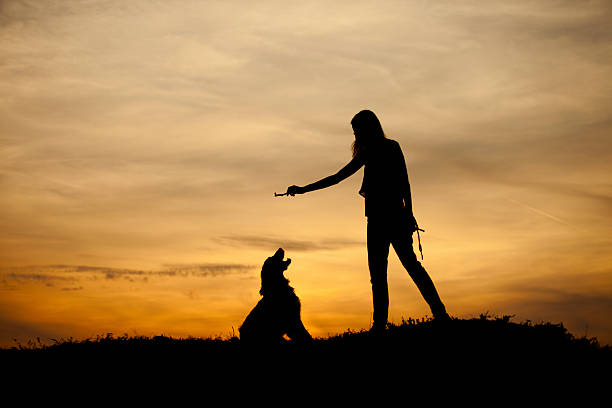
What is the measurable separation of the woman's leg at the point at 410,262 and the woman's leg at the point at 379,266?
17 centimetres

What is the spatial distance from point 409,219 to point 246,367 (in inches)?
135

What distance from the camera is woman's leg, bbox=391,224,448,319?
986 centimetres

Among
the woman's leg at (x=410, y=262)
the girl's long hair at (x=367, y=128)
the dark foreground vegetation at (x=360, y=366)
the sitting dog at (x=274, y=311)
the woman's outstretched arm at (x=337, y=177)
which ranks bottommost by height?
the dark foreground vegetation at (x=360, y=366)

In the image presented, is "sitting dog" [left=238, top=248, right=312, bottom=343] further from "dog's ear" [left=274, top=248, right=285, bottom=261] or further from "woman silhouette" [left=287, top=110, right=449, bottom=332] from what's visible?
"woman silhouette" [left=287, top=110, right=449, bottom=332]

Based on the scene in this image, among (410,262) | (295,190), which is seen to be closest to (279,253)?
(295,190)

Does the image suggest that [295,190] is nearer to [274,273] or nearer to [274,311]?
[274,273]

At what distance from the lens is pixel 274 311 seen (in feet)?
33.6

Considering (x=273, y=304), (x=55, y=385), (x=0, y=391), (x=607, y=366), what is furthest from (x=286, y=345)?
(x=607, y=366)

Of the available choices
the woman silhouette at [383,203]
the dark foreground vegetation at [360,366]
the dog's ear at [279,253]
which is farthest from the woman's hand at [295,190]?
the dark foreground vegetation at [360,366]

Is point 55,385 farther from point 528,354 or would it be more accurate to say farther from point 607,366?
A: point 607,366

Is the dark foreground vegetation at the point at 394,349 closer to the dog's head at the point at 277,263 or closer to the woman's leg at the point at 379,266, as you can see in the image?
the woman's leg at the point at 379,266

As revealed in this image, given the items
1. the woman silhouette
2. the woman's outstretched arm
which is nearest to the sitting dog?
the woman's outstretched arm

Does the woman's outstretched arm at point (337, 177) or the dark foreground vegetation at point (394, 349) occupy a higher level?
the woman's outstretched arm at point (337, 177)

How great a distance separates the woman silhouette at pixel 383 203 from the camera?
32.4ft
